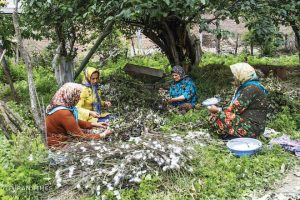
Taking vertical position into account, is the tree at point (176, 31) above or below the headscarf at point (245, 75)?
above

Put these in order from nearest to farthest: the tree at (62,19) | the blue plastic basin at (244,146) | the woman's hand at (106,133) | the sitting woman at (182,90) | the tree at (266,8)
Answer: the blue plastic basin at (244,146)
the woman's hand at (106,133)
the tree at (266,8)
the tree at (62,19)
the sitting woman at (182,90)

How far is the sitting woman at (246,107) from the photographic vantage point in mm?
5289

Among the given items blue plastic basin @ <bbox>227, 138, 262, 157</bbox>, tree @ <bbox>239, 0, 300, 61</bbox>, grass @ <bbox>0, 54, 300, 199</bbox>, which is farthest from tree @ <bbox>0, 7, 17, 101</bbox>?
blue plastic basin @ <bbox>227, 138, 262, 157</bbox>

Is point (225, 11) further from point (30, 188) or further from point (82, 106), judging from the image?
point (30, 188)

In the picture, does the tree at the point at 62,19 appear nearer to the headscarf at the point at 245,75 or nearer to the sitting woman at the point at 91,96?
the sitting woman at the point at 91,96

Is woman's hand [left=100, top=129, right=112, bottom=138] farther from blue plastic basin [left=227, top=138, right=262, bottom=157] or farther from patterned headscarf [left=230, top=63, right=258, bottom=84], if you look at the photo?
patterned headscarf [left=230, top=63, right=258, bottom=84]

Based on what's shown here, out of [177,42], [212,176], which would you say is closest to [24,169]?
[212,176]

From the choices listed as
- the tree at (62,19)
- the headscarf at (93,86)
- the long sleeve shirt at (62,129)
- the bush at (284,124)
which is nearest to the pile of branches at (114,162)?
the long sleeve shirt at (62,129)

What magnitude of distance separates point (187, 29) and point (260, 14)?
11.1 feet

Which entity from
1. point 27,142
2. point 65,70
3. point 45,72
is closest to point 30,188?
point 27,142

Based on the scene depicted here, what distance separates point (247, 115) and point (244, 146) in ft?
1.76

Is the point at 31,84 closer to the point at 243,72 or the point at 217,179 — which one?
the point at 217,179

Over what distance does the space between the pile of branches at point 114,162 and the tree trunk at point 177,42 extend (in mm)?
4039

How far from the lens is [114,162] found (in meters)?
4.39
